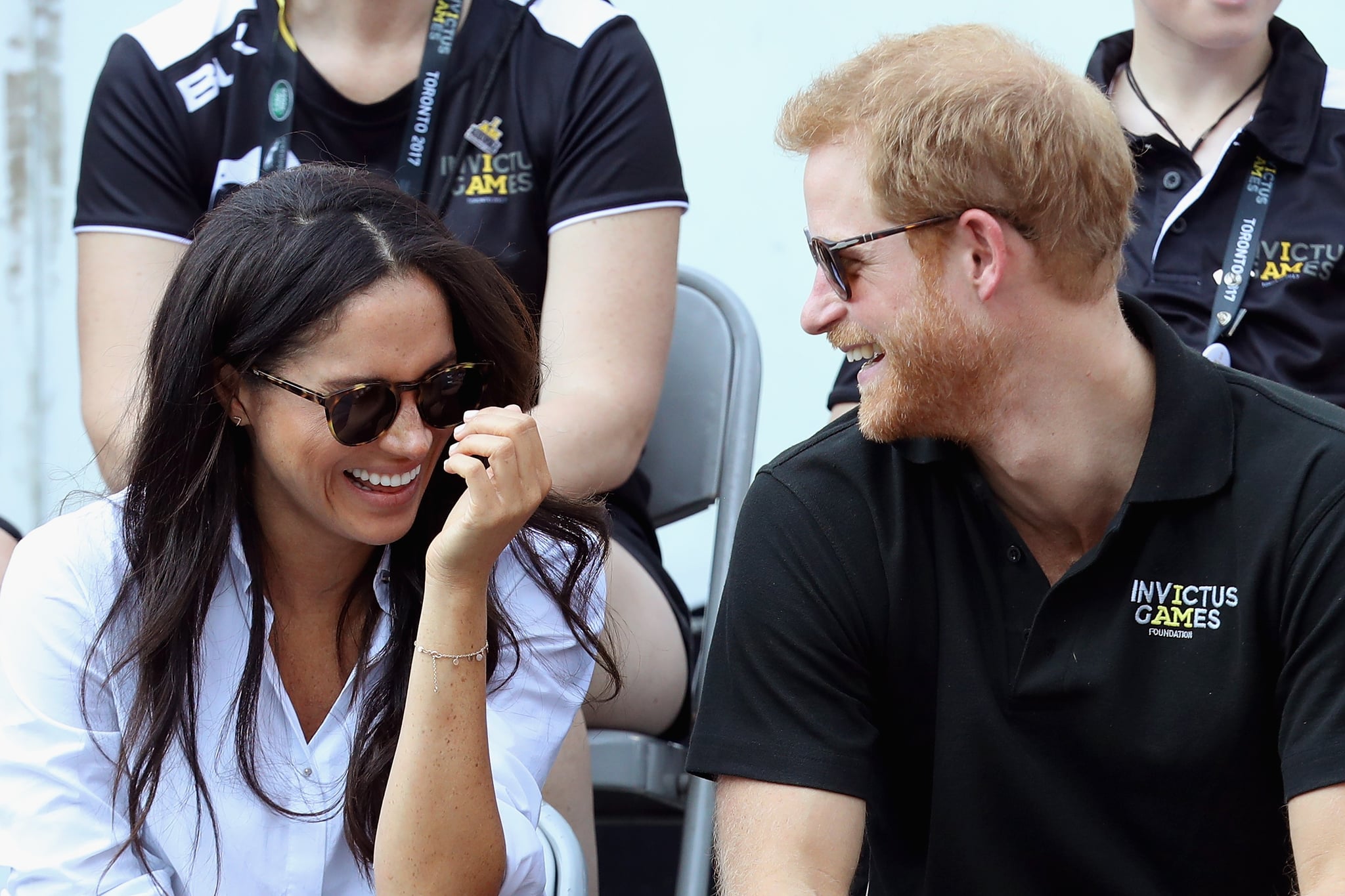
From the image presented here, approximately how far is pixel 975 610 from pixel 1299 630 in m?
0.34

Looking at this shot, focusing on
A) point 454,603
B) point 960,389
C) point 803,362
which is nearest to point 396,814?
point 454,603

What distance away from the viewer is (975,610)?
1.69 meters

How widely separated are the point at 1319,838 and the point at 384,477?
3.53 feet

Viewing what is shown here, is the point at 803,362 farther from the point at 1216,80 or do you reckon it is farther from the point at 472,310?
the point at 472,310

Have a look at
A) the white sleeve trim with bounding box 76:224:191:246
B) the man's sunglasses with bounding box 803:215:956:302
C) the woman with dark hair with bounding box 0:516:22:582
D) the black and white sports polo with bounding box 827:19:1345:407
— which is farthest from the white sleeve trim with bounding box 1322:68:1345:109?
the woman with dark hair with bounding box 0:516:22:582

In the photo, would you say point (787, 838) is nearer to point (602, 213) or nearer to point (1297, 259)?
point (602, 213)

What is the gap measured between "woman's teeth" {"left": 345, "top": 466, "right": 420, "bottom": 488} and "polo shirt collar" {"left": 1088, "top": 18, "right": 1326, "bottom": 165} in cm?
146

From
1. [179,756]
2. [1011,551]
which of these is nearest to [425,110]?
[179,756]

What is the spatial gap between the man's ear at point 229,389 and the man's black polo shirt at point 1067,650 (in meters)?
0.61

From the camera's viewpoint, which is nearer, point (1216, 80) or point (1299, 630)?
point (1299, 630)

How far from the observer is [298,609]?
1874 mm

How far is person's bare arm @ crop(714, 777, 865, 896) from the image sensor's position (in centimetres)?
157

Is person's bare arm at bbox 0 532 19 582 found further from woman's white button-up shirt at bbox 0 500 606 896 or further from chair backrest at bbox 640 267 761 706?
chair backrest at bbox 640 267 761 706

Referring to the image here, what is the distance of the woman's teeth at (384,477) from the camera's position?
69.2 inches
